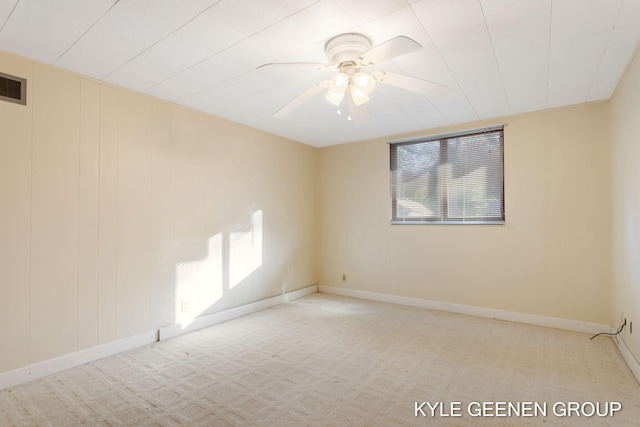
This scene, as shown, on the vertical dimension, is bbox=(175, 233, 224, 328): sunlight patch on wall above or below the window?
below

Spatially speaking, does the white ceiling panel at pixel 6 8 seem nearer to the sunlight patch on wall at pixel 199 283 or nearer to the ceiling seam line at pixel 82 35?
the ceiling seam line at pixel 82 35

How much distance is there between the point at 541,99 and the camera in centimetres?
335

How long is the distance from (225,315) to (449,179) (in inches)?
133

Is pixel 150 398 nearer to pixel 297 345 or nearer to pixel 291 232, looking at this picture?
pixel 297 345

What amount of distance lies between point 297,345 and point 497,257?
2.65 metres

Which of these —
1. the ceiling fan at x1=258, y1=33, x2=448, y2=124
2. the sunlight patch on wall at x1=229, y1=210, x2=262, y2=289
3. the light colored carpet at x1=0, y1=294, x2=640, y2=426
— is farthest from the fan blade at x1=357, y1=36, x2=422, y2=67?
the sunlight patch on wall at x1=229, y1=210, x2=262, y2=289

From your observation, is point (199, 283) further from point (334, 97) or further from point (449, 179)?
point (449, 179)

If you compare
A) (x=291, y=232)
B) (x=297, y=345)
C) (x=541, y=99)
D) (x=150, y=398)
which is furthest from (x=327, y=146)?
(x=150, y=398)

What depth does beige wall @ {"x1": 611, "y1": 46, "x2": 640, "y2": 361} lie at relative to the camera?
245cm

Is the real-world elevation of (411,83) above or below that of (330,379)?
above

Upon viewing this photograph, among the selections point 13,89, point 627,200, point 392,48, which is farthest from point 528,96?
point 13,89

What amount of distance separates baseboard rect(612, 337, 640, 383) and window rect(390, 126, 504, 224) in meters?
1.56

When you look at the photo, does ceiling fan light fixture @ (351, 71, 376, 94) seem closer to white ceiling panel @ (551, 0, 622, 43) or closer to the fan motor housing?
the fan motor housing

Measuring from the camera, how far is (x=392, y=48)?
181 centimetres
